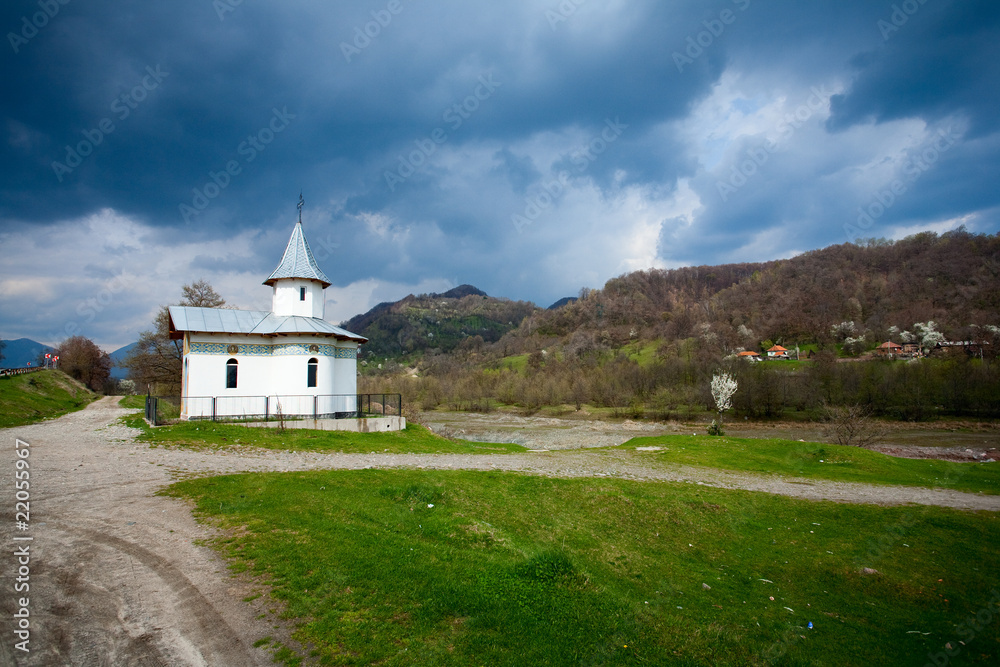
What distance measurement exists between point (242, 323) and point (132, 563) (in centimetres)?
2067

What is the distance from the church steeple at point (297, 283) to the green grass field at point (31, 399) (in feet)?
43.5

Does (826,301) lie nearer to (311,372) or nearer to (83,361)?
(311,372)

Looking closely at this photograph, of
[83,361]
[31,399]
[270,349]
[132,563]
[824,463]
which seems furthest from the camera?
[83,361]

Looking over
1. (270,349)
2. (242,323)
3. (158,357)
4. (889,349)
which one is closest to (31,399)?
(158,357)

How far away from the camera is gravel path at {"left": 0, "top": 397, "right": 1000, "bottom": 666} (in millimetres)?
4246

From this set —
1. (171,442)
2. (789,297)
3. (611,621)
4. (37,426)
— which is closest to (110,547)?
(611,621)

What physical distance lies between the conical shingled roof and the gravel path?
13729mm

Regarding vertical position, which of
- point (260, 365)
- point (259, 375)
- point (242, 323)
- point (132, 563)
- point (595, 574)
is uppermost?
point (242, 323)

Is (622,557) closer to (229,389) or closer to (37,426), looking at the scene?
(229,389)

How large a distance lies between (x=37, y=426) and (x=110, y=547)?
2226 cm

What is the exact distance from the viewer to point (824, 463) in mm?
19922

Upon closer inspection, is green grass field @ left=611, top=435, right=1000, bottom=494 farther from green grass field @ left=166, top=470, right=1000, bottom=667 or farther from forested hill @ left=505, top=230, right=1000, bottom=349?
forested hill @ left=505, top=230, right=1000, bottom=349

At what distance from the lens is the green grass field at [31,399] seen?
82.4 feet

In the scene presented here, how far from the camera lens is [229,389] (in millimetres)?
23578
